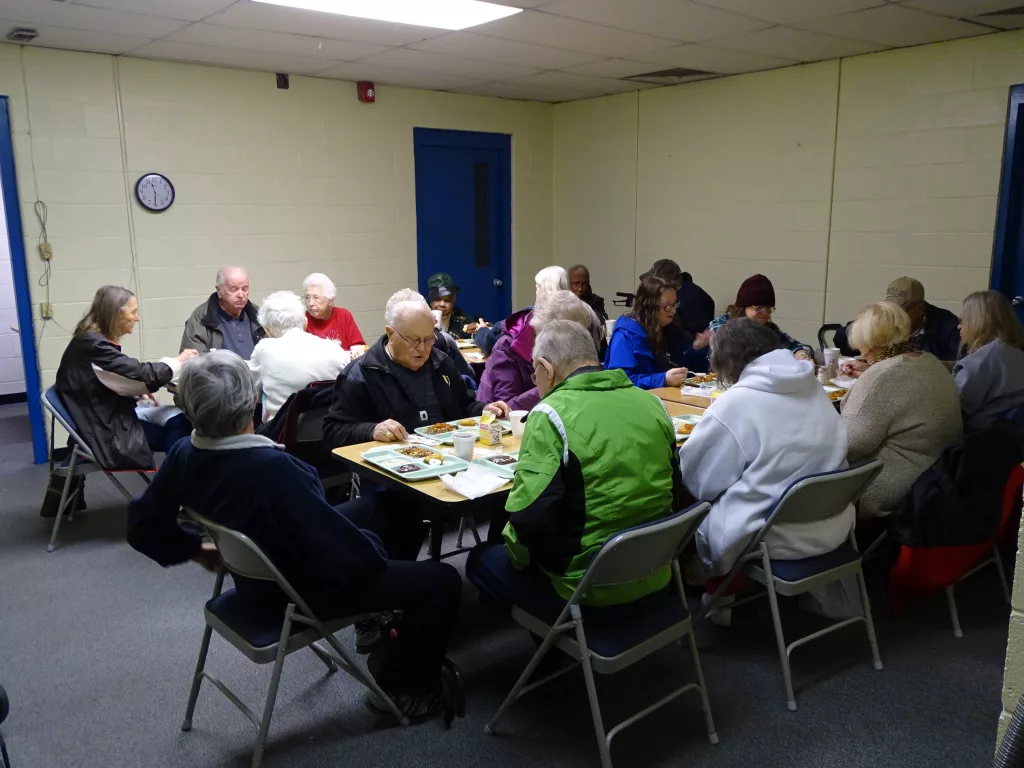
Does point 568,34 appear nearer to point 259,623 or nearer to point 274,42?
point 274,42

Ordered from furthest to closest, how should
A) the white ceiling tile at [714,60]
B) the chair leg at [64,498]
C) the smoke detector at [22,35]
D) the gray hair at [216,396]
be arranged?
1. the white ceiling tile at [714,60]
2. the smoke detector at [22,35]
3. the chair leg at [64,498]
4. the gray hair at [216,396]

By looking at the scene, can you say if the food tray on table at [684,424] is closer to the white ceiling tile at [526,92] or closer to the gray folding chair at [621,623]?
the gray folding chair at [621,623]

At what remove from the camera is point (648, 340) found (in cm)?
433

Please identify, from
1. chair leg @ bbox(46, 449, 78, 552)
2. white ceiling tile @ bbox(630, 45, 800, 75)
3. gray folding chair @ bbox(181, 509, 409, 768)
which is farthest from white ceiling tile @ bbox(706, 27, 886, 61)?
chair leg @ bbox(46, 449, 78, 552)

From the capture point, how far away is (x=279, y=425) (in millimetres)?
3475

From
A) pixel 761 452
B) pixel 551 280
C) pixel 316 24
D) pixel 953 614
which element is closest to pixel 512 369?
pixel 551 280

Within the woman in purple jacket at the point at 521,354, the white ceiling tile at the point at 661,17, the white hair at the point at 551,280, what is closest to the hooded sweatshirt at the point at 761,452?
the woman in purple jacket at the point at 521,354

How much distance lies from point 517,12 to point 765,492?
2.94 m

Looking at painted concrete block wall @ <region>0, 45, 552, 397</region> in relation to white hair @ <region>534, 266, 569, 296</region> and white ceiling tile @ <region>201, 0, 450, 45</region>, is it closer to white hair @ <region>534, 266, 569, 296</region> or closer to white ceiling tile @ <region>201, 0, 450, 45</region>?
white ceiling tile @ <region>201, 0, 450, 45</region>

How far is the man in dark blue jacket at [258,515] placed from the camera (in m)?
2.10

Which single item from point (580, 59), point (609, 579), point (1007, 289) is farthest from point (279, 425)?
point (1007, 289)

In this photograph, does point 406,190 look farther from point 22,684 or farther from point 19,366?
point 22,684

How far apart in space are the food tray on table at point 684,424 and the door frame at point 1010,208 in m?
2.77

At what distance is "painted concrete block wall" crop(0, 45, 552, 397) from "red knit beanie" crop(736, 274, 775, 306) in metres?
3.02
